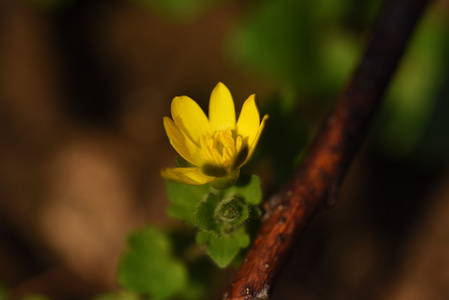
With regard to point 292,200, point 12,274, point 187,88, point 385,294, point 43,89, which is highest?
point 292,200

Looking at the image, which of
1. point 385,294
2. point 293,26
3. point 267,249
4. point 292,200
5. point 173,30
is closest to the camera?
point 267,249

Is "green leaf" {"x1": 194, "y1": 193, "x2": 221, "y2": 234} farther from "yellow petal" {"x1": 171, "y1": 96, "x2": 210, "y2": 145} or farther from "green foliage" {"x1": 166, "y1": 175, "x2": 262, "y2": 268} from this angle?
"yellow petal" {"x1": 171, "y1": 96, "x2": 210, "y2": 145}

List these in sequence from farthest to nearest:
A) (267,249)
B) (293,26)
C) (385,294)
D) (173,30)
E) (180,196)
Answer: (173,30) < (293,26) < (385,294) < (180,196) < (267,249)

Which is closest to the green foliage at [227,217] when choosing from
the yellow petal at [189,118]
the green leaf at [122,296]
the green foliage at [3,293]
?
the yellow petal at [189,118]

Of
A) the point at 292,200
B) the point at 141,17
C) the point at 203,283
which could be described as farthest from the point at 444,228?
the point at 141,17

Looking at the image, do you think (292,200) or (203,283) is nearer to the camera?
(292,200)

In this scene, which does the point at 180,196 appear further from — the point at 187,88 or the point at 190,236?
the point at 187,88

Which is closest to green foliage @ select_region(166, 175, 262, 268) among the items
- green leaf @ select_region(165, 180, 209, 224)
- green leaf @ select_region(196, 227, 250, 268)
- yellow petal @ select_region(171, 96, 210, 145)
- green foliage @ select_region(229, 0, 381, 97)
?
green leaf @ select_region(196, 227, 250, 268)

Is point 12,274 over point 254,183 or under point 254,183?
under
